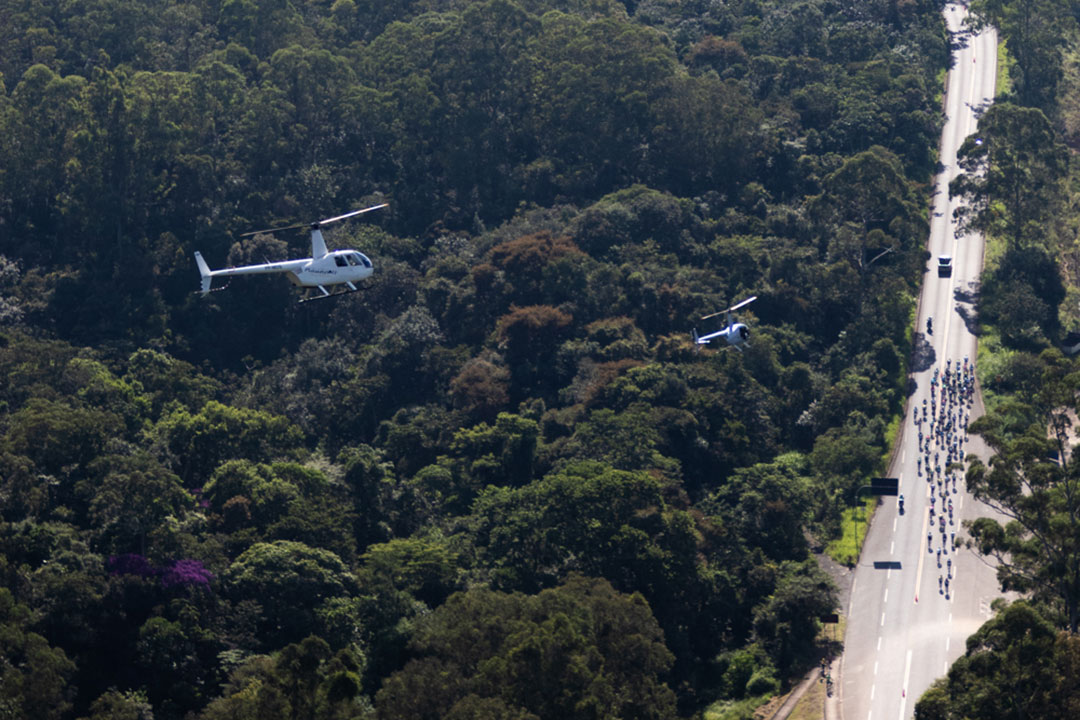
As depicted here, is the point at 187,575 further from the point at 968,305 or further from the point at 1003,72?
the point at 1003,72

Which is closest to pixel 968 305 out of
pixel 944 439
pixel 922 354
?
pixel 922 354

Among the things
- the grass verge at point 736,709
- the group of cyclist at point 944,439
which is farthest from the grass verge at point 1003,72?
the grass verge at point 736,709

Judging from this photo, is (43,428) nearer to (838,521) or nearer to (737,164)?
(838,521)

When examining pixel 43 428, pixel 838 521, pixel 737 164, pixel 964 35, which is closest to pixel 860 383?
pixel 838 521

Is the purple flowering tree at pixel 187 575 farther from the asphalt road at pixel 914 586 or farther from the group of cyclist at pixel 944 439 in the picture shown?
the group of cyclist at pixel 944 439

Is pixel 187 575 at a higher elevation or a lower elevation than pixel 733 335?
lower

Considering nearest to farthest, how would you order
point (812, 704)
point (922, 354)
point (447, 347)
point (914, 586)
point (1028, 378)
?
1. point (812, 704)
2. point (914, 586)
3. point (1028, 378)
4. point (447, 347)
5. point (922, 354)

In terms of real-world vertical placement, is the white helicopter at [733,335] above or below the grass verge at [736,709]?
above
